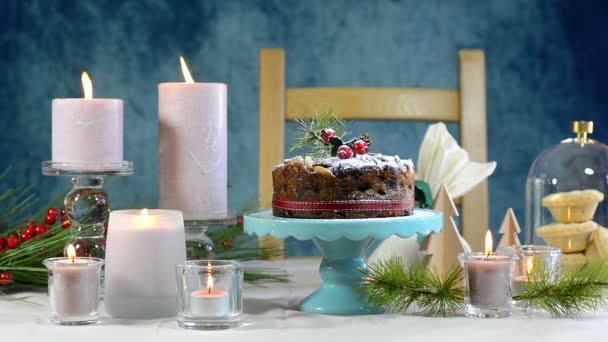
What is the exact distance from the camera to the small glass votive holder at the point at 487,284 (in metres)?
1.05

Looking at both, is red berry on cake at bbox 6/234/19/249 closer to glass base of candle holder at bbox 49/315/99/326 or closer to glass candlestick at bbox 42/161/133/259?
glass candlestick at bbox 42/161/133/259

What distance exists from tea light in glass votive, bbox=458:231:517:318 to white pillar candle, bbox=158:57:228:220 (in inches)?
14.2

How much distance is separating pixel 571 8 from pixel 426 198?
1932 mm

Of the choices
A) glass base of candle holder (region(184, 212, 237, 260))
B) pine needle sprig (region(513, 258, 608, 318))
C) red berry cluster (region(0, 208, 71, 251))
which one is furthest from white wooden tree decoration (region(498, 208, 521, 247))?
red berry cluster (region(0, 208, 71, 251))

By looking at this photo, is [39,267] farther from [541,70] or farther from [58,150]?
[541,70]

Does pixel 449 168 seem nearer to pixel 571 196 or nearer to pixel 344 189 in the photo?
pixel 571 196

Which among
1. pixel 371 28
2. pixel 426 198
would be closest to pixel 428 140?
pixel 426 198

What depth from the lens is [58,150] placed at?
1.18m

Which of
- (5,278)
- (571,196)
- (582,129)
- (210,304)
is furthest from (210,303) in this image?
(582,129)

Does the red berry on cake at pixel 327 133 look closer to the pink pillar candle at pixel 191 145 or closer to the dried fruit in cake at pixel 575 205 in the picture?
the pink pillar candle at pixel 191 145

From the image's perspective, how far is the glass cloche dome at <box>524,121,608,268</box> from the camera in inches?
53.6

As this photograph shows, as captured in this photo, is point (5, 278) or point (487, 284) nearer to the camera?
point (487, 284)

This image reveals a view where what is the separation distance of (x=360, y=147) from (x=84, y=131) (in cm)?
34

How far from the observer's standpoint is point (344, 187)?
110cm
